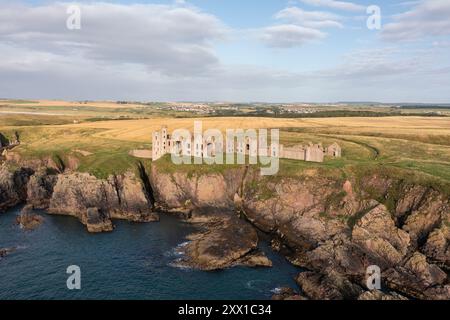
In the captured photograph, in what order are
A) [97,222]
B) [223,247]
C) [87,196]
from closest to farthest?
[223,247], [97,222], [87,196]

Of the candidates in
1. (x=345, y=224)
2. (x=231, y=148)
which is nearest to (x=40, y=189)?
(x=231, y=148)

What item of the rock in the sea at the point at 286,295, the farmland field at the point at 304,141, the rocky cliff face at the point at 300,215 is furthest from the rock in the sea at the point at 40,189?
the rock in the sea at the point at 286,295

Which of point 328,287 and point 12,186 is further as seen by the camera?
point 12,186

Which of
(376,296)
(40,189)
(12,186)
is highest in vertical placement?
(12,186)

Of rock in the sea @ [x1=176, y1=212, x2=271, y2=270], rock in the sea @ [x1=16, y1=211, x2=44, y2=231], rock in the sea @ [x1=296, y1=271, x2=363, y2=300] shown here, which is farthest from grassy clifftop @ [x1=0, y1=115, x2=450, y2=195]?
rock in the sea @ [x1=296, y1=271, x2=363, y2=300]

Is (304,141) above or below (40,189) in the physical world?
above

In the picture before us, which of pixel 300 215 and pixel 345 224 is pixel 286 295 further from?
pixel 300 215

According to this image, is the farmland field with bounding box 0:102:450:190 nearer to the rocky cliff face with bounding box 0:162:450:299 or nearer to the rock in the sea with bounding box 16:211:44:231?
the rocky cliff face with bounding box 0:162:450:299
